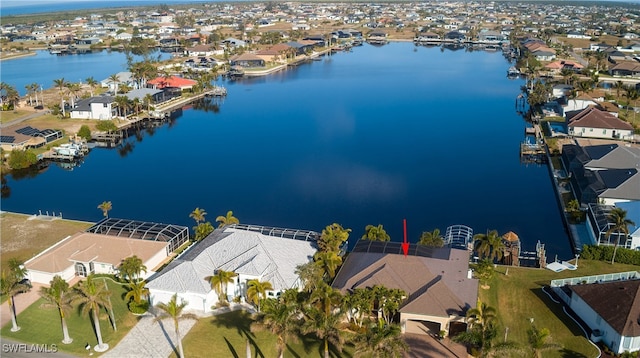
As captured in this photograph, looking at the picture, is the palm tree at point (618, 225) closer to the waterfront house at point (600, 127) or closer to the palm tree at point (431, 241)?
the palm tree at point (431, 241)

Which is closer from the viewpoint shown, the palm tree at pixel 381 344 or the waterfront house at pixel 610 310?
the palm tree at pixel 381 344

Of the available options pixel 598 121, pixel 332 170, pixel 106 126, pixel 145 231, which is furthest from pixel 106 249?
pixel 598 121

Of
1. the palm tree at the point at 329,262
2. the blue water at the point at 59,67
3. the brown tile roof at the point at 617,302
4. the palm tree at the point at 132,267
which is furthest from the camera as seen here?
the blue water at the point at 59,67

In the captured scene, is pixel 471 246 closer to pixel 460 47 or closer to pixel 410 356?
pixel 410 356

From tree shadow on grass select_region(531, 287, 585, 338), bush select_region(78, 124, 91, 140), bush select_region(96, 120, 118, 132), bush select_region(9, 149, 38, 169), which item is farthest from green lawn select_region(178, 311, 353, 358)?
bush select_region(96, 120, 118, 132)

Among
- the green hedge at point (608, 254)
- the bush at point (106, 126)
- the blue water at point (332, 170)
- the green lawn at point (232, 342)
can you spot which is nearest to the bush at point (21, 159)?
the blue water at point (332, 170)

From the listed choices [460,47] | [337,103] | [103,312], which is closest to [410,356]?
[103,312]
